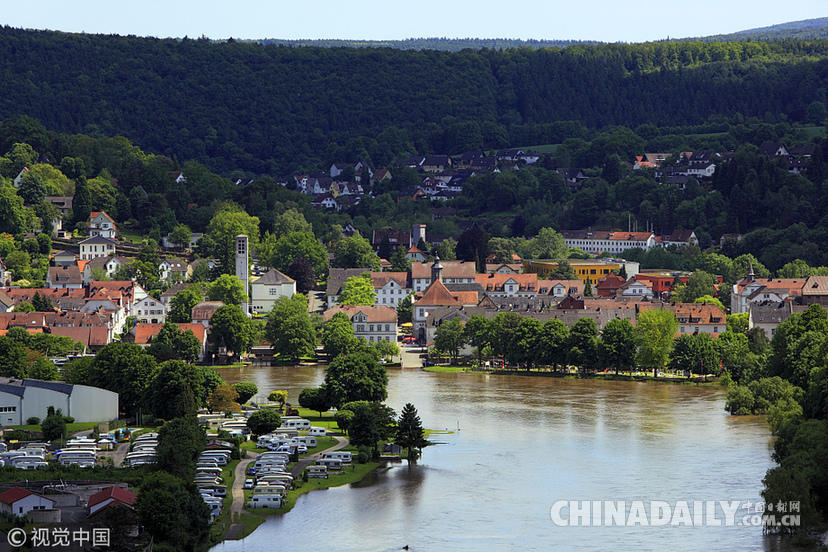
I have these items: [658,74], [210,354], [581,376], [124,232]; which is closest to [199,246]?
[124,232]

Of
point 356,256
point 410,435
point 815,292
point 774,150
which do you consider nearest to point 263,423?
point 410,435

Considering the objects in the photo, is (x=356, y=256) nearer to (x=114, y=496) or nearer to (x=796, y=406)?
(x=796, y=406)

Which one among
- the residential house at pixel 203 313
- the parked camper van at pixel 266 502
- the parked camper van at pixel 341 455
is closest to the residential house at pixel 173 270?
the residential house at pixel 203 313

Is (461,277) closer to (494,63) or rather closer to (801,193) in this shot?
Answer: (801,193)

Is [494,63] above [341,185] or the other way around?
above

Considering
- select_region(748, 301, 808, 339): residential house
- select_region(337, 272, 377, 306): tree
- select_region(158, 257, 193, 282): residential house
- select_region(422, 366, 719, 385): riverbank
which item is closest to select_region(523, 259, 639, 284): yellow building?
select_region(337, 272, 377, 306): tree

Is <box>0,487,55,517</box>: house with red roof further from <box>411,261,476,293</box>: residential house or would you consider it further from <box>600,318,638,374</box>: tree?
<box>411,261,476,293</box>: residential house
